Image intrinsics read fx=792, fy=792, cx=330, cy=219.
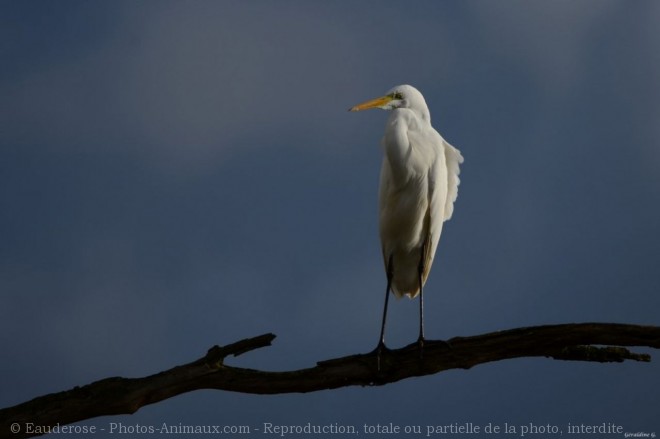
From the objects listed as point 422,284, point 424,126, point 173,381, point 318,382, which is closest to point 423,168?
point 424,126

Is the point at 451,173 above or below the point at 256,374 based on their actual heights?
above

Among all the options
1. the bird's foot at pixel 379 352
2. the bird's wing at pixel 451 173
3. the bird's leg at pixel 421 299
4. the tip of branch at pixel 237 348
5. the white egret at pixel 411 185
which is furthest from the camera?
the bird's wing at pixel 451 173

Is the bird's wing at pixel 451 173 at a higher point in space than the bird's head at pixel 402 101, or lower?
lower

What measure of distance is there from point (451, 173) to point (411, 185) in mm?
502

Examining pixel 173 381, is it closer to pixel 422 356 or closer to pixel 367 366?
A: pixel 367 366

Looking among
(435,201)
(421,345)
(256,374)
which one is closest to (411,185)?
(435,201)

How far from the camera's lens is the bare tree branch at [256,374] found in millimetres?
4484

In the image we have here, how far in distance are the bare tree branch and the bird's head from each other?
2.14 metres

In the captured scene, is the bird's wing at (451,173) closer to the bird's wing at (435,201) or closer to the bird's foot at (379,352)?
the bird's wing at (435,201)

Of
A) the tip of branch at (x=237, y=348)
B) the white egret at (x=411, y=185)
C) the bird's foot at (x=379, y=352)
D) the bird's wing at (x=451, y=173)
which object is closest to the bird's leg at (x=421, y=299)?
the white egret at (x=411, y=185)

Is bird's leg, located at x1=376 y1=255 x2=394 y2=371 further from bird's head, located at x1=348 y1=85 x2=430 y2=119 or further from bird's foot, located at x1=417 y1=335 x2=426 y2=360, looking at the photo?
bird's head, located at x1=348 y1=85 x2=430 y2=119

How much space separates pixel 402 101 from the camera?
624 centimetres

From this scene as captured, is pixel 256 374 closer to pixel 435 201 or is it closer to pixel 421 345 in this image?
pixel 421 345

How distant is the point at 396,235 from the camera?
6.09 meters
